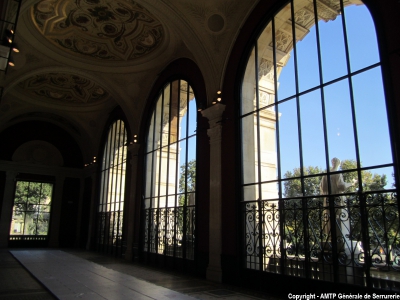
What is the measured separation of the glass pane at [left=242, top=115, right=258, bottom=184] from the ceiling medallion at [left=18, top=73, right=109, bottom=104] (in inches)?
342

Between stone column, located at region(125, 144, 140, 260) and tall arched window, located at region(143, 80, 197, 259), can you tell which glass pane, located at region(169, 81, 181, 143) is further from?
stone column, located at region(125, 144, 140, 260)

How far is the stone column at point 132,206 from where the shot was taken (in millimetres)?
12141

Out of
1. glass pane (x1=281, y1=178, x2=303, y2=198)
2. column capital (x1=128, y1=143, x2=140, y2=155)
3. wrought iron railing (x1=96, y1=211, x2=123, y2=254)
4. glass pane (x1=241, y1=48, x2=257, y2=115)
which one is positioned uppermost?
glass pane (x1=241, y1=48, x2=257, y2=115)

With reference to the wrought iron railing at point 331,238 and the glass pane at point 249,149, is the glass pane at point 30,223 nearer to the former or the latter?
the glass pane at point 249,149

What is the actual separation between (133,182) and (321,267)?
8.52 meters

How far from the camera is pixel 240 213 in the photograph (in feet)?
25.6

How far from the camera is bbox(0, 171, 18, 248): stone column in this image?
55.0ft

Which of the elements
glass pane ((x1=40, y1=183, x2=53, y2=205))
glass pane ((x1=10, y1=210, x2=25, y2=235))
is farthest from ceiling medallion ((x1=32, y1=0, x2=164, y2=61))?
glass pane ((x1=10, y1=210, x2=25, y2=235))

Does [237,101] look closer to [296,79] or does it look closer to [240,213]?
[296,79]

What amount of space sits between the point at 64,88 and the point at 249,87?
10.3 meters

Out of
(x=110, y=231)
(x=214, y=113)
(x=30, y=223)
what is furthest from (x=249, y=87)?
(x=30, y=223)

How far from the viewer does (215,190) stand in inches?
336

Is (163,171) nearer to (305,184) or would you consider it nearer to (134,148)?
(134,148)

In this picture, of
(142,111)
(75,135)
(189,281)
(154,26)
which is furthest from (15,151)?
(189,281)
